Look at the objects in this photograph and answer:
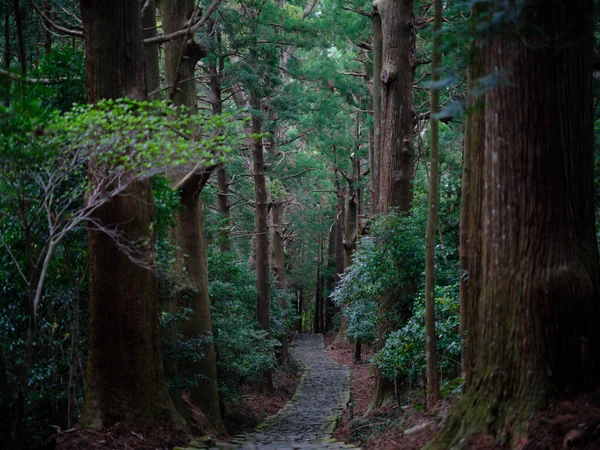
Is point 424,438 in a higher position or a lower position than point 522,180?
lower

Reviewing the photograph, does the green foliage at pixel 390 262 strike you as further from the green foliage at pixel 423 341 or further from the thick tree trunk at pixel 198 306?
the thick tree trunk at pixel 198 306

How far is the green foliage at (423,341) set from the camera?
27.0ft

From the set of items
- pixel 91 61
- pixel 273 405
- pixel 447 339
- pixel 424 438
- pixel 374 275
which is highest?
pixel 91 61

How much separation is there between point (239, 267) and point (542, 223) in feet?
38.8

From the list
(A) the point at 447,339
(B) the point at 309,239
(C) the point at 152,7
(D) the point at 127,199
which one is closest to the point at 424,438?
(A) the point at 447,339

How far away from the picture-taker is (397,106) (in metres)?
12.4

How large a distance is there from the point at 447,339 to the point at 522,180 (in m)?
4.19

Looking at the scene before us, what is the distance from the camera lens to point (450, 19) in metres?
12.5

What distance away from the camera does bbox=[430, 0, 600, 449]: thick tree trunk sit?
179 inches

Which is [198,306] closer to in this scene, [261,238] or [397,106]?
[397,106]

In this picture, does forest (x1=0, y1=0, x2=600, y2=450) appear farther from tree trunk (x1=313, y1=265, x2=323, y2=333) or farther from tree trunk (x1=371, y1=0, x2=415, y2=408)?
tree trunk (x1=313, y1=265, x2=323, y2=333)

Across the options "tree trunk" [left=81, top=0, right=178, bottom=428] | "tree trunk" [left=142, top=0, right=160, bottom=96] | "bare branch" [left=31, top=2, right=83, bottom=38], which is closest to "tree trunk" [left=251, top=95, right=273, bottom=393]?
"tree trunk" [left=142, top=0, right=160, bottom=96]

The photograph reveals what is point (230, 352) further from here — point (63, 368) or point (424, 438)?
point (424, 438)

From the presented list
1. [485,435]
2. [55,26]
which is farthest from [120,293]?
[485,435]
